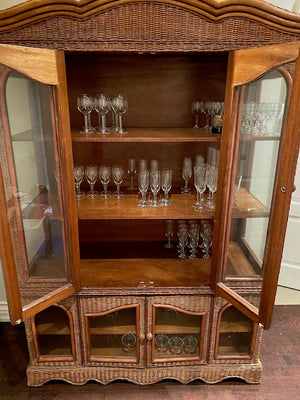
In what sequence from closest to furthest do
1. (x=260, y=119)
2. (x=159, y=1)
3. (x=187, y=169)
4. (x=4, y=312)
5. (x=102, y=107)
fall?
(x=159, y=1)
(x=260, y=119)
(x=102, y=107)
(x=187, y=169)
(x=4, y=312)

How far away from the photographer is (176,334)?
75.7 inches

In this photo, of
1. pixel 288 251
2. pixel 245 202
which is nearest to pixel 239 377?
pixel 245 202

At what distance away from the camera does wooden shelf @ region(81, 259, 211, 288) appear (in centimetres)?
180

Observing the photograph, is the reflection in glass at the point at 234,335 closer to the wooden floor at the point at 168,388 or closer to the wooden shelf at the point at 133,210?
the wooden floor at the point at 168,388

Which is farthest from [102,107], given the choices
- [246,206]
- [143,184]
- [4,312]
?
[4,312]

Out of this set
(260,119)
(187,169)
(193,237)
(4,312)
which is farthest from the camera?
(4,312)

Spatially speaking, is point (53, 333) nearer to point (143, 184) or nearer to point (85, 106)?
point (143, 184)

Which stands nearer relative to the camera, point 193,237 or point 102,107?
point 102,107

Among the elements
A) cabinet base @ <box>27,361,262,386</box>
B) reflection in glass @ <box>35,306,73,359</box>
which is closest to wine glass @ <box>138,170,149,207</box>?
reflection in glass @ <box>35,306,73,359</box>

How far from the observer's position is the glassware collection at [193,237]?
2.01 meters

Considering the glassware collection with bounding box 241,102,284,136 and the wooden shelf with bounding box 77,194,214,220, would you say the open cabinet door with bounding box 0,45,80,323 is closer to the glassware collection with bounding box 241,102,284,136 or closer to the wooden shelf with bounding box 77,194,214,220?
the wooden shelf with bounding box 77,194,214,220

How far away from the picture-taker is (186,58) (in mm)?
1852

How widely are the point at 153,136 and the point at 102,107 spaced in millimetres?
345

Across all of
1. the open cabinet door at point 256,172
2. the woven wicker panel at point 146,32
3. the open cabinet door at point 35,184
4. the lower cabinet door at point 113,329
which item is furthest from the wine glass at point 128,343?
the woven wicker panel at point 146,32
